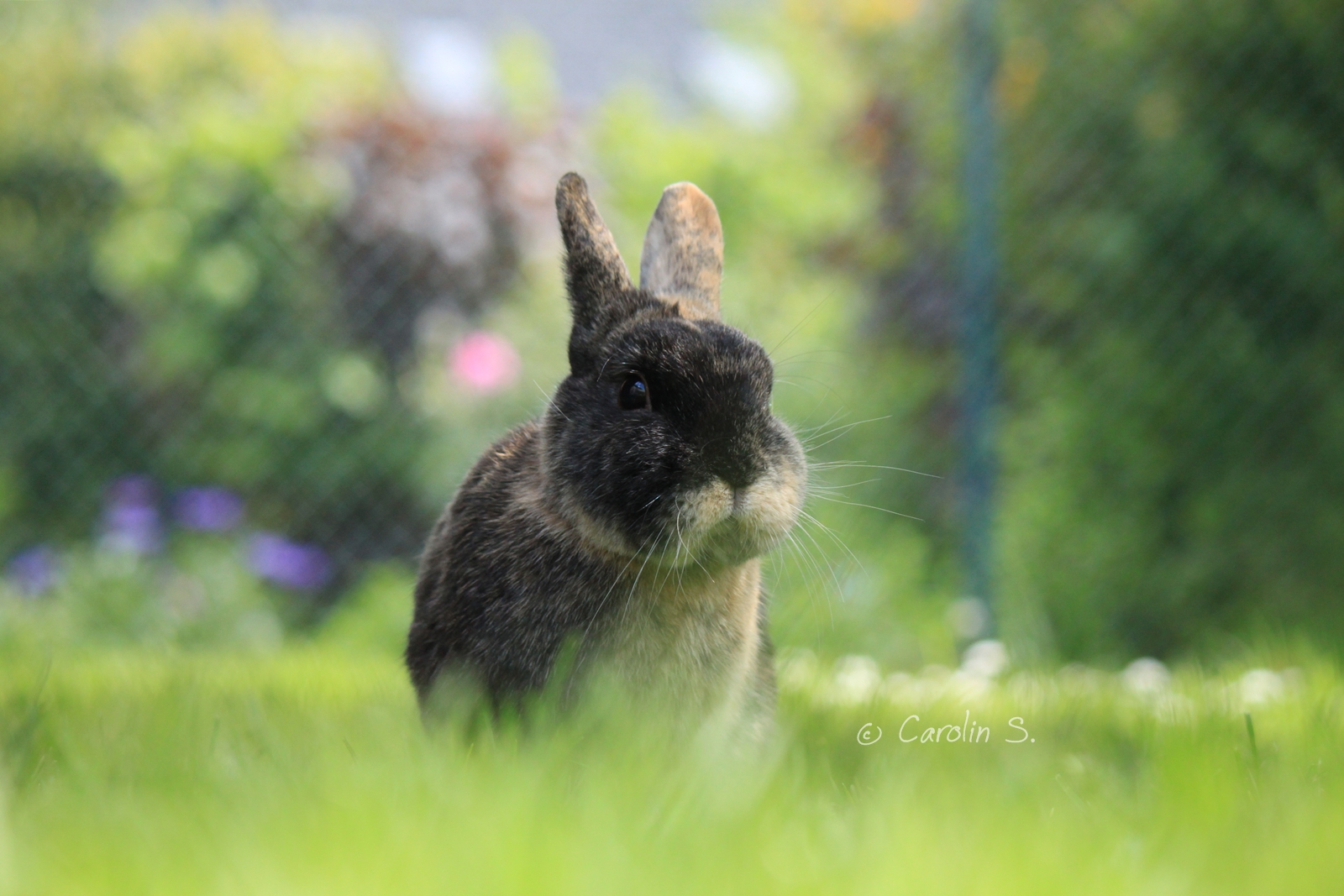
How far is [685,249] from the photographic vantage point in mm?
2410

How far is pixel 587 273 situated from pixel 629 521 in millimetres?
546

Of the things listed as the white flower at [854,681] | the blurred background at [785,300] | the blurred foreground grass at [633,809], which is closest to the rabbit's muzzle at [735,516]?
the blurred foreground grass at [633,809]

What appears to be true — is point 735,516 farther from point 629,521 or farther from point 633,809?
point 633,809

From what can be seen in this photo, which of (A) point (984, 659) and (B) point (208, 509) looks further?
(B) point (208, 509)

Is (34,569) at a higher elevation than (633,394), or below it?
higher

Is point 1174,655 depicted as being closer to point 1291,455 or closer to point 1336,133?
point 1291,455

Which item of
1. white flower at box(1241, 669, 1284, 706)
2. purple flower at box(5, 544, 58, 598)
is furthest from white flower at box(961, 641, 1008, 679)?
purple flower at box(5, 544, 58, 598)

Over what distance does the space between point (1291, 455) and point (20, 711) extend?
483 centimetres

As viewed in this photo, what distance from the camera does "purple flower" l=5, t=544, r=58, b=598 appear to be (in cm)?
524

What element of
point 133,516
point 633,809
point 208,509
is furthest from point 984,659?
point 133,516

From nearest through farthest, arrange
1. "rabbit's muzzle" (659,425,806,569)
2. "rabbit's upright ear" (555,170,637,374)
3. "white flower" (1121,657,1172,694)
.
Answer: "rabbit's muzzle" (659,425,806,569)
"rabbit's upright ear" (555,170,637,374)
"white flower" (1121,657,1172,694)

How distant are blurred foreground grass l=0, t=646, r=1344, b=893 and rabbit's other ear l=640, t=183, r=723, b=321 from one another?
96 cm

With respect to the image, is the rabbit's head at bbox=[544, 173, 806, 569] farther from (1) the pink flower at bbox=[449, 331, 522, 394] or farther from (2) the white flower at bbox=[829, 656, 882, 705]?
(1) the pink flower at bbox=[449, 331, 522, 394]

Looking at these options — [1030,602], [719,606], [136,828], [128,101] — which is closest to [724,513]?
[719,606]
